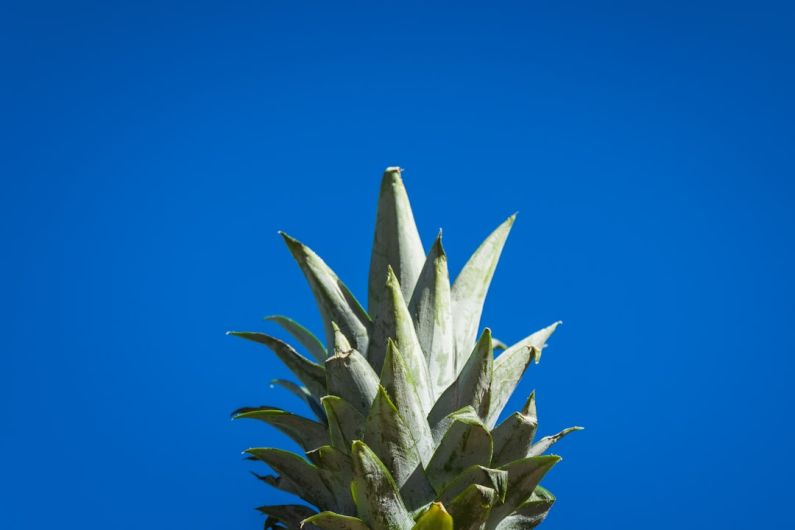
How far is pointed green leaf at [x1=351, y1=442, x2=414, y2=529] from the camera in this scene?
2084 millimetres

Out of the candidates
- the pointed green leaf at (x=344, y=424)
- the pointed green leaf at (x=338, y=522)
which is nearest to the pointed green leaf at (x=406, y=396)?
the pointed green leaf at (x=344, y=424)

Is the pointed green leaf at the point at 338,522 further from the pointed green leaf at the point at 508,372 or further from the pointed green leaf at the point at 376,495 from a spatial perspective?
the pointed green leaf at the point at 508,372

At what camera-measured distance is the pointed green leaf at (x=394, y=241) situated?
2465mm

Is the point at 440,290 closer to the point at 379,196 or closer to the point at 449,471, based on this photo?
the point at 379,196

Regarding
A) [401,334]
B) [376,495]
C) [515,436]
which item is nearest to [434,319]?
[401,334]

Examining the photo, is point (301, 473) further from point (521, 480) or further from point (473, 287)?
point (473, 287)

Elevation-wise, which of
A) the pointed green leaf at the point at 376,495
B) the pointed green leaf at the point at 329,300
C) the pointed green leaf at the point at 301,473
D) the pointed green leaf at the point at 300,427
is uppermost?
the pointed green leaf at the point at 329,300

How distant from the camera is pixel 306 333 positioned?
2652mm

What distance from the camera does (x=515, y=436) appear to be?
2209 millimetres

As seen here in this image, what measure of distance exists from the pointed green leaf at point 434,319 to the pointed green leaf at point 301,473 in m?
0.38

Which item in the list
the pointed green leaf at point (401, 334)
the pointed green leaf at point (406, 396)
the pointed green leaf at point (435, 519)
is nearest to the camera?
the pointed green leaf at point (435, 519)

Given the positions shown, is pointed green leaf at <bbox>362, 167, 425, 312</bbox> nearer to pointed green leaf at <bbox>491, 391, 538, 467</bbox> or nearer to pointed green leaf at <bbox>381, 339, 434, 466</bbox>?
pointed green leaf at <bbox>381, 339, 434, 466</bbox>

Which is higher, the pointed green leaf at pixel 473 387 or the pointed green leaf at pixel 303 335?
the pointed green leaf at pixel 303 335

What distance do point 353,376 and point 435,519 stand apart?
41cm
